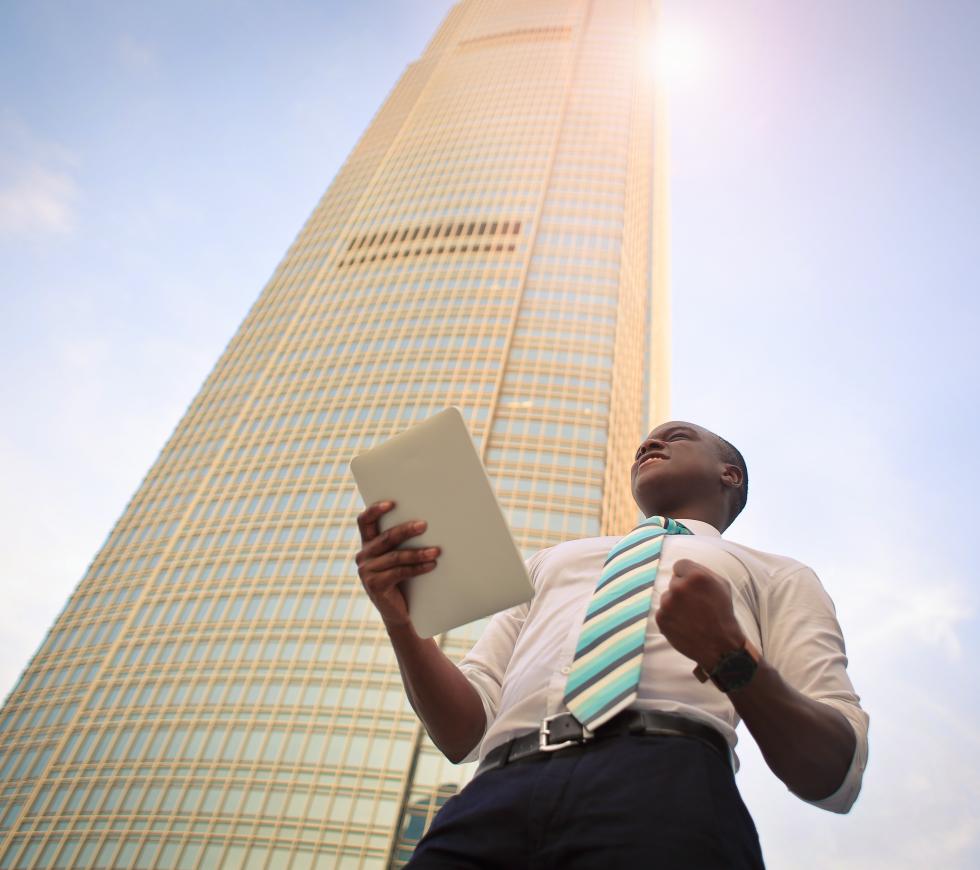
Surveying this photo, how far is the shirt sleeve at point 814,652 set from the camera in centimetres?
182

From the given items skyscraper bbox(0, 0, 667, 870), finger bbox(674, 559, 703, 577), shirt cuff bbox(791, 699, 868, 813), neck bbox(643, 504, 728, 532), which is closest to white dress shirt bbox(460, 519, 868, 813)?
shirt cuff bbox(791, 699, 868, 813)

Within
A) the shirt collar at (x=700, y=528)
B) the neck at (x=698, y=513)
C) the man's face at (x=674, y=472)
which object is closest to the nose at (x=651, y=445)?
the man's face at (x=674, y=472)

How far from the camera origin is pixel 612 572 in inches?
87.6

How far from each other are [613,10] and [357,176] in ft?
128

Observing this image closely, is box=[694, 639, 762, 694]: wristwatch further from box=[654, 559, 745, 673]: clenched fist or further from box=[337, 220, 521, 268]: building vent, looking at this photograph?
box=[337, 220, 521, 268]: building vent

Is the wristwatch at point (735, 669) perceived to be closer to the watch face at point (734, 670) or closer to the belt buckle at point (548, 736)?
the watch face at point (734, 670)

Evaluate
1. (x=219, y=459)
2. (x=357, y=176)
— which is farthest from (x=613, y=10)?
(x=219, y=459)

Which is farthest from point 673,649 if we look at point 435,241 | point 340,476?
point 435,241

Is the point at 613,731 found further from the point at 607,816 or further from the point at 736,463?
the point at 736,463

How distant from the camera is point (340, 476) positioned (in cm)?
4647

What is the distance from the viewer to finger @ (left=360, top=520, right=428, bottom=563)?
79.1 inches

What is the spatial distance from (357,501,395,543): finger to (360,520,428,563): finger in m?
0.02

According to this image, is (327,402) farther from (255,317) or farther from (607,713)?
(607,713)

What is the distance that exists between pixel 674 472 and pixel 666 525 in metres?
0.51
